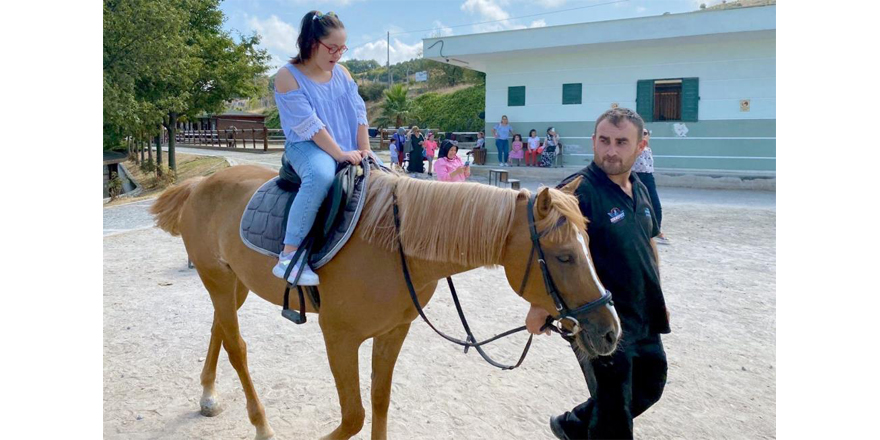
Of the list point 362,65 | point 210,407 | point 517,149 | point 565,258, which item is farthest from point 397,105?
point 362,65

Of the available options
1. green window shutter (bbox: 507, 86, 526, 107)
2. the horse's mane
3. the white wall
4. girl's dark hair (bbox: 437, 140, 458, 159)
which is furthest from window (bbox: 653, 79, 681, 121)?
the horse's mane

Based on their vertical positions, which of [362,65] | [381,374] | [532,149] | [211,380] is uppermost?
[362,65]

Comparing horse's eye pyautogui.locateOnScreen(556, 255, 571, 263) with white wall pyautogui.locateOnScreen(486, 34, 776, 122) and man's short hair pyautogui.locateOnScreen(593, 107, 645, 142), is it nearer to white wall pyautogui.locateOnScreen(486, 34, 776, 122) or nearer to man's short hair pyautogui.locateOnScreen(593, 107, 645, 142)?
man's short hair pyautogui.locateOnScreen(593, 107, 645, 142)

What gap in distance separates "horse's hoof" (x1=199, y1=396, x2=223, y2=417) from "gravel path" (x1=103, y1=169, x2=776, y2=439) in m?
0.05

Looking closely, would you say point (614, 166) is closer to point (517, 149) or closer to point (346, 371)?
point (346, 371)

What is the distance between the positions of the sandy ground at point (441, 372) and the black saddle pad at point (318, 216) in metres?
1.21

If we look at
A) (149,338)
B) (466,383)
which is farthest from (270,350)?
(466,383)

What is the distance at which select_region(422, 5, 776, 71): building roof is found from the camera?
1484 cm

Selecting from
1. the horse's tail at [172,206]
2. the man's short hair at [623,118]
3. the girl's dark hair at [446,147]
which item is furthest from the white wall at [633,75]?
the man's short hair at [623,118]

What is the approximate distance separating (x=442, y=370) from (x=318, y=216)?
1871 mm

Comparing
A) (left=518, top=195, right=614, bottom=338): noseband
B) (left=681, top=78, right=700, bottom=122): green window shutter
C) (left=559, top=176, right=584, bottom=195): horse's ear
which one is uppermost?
(left=681, top=78, right=700, bottom=122): green window shutter

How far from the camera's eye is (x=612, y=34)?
16234 millimetres

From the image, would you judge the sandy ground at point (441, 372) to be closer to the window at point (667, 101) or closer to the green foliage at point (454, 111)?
the window at point (667, 101)

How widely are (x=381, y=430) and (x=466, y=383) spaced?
3.23 ft
